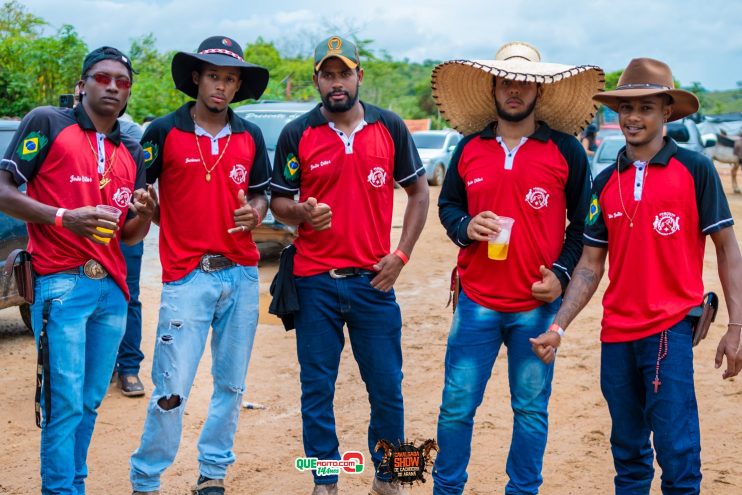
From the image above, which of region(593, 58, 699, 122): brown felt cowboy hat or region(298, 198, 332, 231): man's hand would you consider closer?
region(593, 58, 699, 122): brown felt cowboy hat

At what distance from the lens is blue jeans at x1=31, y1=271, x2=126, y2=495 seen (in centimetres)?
405

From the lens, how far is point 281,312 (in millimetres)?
4625

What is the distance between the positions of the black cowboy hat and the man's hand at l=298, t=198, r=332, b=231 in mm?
845

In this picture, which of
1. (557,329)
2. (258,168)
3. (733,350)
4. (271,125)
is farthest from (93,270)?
(271,125)

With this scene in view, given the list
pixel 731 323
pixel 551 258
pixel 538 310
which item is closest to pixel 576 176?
pixel 551 258

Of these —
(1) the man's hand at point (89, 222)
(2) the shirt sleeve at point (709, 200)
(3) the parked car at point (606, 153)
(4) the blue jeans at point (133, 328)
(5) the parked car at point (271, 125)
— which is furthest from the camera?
(3) the parked car at point (606, 153)

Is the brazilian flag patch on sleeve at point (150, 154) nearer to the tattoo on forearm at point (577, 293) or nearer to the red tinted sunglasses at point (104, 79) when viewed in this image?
the red tinted sunglasses at point (104, 79)

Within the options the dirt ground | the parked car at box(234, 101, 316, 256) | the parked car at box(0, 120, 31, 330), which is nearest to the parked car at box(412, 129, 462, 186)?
the parked car at box(234, 101, 316, 256)

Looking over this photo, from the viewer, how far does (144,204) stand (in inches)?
168

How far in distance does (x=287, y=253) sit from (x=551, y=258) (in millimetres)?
1420

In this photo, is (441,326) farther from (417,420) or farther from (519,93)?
(519,93)

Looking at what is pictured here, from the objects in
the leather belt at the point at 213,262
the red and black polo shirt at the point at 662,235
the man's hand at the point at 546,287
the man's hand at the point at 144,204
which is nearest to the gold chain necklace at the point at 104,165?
the man's hand at the point at 144,204

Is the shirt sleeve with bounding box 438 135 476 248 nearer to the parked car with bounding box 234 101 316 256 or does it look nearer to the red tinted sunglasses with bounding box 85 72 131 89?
the red tinted sunglasses with bounding box 85 72 131 89

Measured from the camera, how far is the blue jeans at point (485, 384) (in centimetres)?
431
